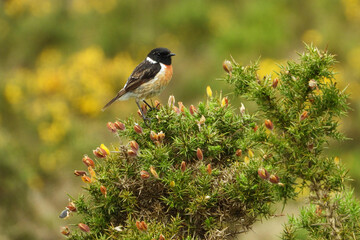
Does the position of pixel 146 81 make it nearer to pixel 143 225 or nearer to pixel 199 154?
pixel 199 154

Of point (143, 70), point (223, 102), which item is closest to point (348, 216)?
point (223, 102)

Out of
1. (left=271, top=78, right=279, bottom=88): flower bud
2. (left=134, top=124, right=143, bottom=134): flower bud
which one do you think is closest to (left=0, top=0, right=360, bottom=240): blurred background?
(left=134, top=124, right=143, bottom=134): flower bud

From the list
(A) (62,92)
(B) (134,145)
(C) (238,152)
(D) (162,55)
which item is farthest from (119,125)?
(A) (62,92)

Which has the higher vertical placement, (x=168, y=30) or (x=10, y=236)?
(x=168, y=30)

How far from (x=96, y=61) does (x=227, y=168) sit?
1273 cm

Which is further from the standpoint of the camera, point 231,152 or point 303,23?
point 303,23

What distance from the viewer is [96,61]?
15438 millimetres

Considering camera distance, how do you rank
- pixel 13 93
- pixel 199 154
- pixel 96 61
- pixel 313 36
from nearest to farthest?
pixel 199 154
pixel 13 93
pixel 96 61
pixel 313 36

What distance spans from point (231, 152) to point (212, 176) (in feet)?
0.94

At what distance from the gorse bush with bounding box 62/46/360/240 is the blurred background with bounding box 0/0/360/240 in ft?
19.8

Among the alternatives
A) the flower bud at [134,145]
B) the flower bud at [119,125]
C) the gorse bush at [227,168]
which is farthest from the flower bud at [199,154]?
the flower bud at [119,125]

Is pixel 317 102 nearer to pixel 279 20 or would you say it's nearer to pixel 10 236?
pixel 10 236

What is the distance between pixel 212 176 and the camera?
10.2 ft

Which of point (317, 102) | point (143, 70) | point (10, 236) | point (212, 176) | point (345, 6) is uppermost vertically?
point (345, 6)
